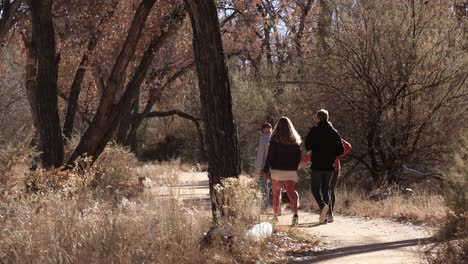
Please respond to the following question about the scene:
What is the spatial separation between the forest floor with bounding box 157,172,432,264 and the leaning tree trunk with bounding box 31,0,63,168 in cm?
403

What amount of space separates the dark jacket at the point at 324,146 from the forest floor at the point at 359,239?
1062 mm

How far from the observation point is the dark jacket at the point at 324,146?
11.1 m

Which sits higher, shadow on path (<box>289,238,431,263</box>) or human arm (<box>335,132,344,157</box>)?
human arm (<box>335,132,344,157</box>)

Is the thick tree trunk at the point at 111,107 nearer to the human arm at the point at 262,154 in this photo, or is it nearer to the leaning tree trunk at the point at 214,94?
the human arm at the point at 262,154

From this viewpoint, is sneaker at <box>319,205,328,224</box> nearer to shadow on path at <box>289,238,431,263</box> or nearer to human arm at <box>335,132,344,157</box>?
human arm at <box>335,132,344,157</box>

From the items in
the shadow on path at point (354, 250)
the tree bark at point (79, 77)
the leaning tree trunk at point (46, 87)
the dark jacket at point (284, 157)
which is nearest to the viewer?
the shadow on path at point (354, 250)

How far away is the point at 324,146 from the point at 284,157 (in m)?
0.71

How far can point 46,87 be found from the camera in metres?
13.7

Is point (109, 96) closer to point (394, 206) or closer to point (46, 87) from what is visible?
point (46, 87)

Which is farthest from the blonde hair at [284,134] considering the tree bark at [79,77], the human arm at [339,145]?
the tree bark at [79,77]

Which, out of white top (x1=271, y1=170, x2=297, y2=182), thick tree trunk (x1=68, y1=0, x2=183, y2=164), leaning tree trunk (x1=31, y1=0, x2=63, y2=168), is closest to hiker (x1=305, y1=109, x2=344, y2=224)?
white top (x1=271, y1=170, x2=297, y2=182)

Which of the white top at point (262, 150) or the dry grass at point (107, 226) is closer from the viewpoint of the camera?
the dry grass at point (107, 226)

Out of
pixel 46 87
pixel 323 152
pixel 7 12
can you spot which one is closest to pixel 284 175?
pixel 323 152

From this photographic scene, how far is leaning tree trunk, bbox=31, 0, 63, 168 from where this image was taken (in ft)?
44.4
